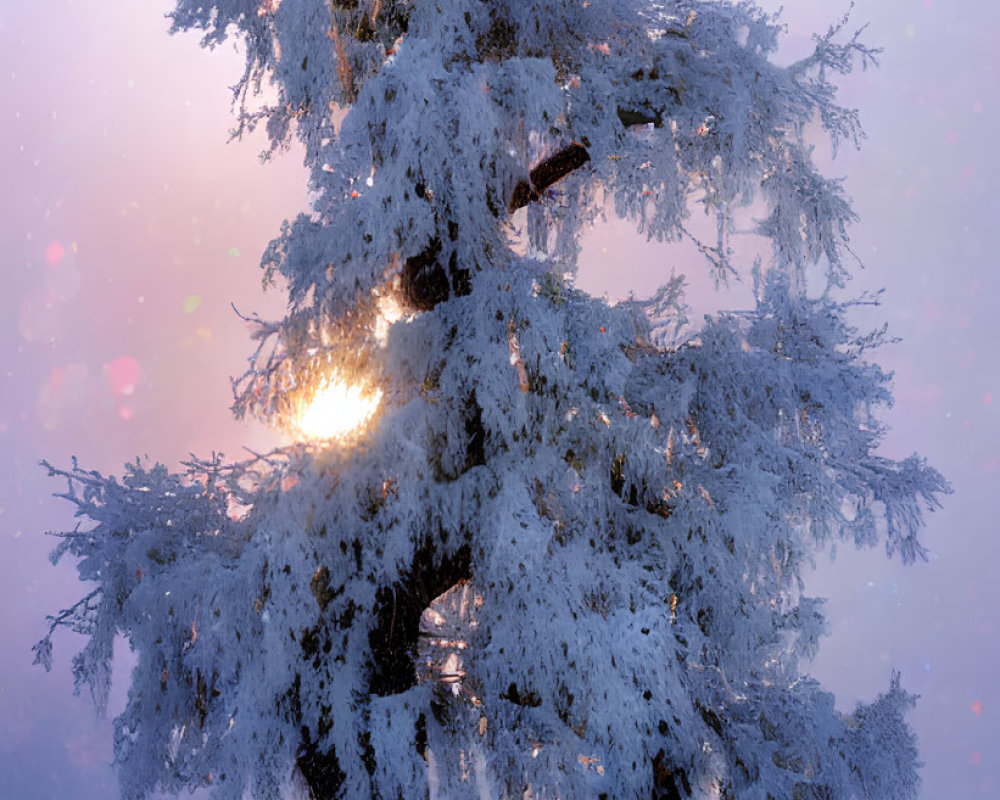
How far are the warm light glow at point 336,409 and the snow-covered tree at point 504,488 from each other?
0.11 feet

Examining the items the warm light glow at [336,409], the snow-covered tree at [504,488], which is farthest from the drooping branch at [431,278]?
the warm light glow at [336,409]

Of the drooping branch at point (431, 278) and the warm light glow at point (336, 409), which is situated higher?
the drooping branch at point (431, 278)

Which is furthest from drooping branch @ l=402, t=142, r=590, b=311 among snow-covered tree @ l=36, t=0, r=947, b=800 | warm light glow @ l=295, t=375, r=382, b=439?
warm light glow @ l=295, t=375, r=382, b=439

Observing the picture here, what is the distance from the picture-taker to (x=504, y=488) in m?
4.70

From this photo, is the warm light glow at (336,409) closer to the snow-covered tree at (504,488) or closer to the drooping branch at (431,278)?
the snow-covered tree at (504,488)

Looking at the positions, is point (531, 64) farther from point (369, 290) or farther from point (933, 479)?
point (933, 479)

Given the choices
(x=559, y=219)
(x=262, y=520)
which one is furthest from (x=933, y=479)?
(x=262, y=520)

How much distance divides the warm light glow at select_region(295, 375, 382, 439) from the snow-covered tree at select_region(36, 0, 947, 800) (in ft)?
0.11

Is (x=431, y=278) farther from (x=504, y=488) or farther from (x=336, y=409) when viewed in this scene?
(x=504, y=488)

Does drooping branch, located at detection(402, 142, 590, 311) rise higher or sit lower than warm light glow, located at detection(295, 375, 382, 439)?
higher

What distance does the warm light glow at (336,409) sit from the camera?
15.5 ft

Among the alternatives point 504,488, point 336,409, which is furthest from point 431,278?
point 504,488

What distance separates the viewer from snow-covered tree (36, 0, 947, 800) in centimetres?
450

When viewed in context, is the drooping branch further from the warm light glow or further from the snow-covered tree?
the warm light glow
